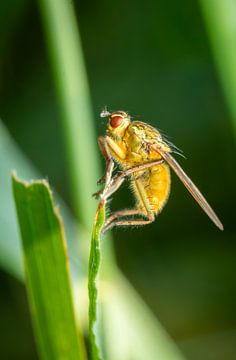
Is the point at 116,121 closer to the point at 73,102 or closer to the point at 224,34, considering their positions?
the point at 73,102

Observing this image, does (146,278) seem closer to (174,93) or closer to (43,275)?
(174,93)

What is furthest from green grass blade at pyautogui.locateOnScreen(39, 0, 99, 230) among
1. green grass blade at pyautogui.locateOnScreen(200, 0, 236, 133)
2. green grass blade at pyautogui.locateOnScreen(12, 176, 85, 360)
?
Answer: green grass blade at pyautogui.locateOnScreen(12, 176, 85, 360)

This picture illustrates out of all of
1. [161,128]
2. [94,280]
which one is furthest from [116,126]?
[161,128]

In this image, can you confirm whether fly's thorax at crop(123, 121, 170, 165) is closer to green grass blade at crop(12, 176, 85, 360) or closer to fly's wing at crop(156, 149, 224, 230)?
fly's wing at crop(156, 149, 224, 230)

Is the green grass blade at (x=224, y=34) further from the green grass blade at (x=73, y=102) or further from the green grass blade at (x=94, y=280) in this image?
the green grass blade at (x=94, y=280)

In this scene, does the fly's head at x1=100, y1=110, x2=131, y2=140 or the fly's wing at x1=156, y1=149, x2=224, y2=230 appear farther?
the fly's head at x1=100, y1=110, x2=131, y2=140

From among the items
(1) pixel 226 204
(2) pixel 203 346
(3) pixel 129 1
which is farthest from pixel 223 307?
(3) pixel 129 1

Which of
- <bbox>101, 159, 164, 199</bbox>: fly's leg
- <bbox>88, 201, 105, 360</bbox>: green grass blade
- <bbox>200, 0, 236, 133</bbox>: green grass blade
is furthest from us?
<bbox>200, 0, 236, 133</bbox>: green grass blade
